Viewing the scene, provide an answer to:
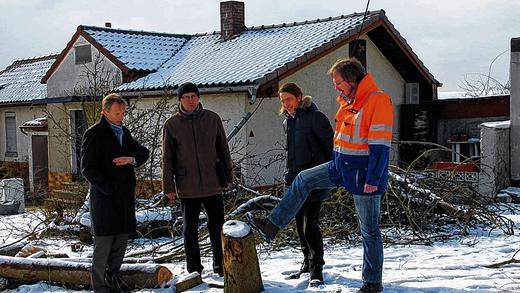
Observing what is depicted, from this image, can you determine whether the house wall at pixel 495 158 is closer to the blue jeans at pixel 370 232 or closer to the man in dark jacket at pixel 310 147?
the man in dark jacket at pixel 310 147

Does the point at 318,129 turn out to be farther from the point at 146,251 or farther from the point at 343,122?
the point at 146,251

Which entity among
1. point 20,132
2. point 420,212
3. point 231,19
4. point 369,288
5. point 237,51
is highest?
point 231,19

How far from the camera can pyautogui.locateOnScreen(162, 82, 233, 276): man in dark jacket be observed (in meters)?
6.39

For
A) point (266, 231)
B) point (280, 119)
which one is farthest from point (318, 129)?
point (280, 119)

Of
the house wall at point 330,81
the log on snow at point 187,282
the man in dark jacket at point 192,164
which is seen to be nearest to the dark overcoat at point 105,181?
the man in dark jacket at point 192,164

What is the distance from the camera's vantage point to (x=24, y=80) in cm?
2802

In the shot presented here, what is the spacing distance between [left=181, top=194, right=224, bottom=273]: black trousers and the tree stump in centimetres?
70

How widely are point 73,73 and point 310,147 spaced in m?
15.7

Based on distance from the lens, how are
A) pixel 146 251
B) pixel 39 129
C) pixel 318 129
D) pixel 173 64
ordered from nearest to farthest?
pixel 318 129 → pixel 146 251 → pixel 173 64 → pixel 39 129

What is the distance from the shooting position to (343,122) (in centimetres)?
541

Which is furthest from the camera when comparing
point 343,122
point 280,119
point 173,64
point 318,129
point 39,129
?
point 39,129

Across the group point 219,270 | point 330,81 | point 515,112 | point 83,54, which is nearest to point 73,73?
point 83,54

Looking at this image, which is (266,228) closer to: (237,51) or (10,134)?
(237,51)

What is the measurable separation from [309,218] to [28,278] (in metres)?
3.34
